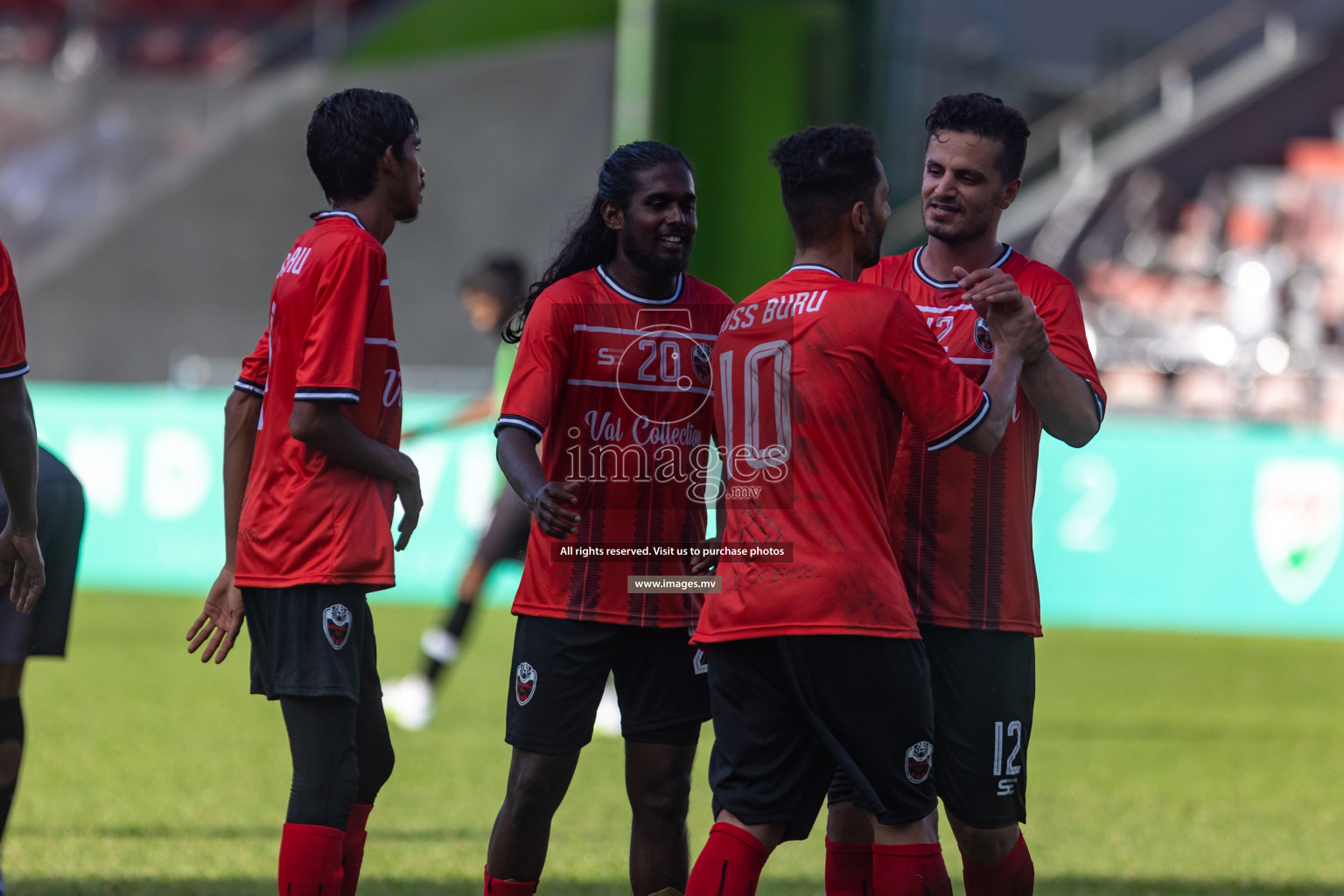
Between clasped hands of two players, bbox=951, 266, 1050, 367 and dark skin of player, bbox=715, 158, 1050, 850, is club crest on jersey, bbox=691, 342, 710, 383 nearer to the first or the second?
dark skin of player, bbox=715, 158, 1050, 850

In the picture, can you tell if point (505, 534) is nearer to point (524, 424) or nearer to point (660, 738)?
point (660, 738)

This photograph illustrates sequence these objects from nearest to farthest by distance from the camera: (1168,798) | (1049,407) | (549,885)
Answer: (1049,407) < (549,885) < (1168,798)

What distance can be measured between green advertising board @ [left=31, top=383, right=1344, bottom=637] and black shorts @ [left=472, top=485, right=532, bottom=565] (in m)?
3.53

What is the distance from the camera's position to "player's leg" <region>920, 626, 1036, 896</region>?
3.81 meters

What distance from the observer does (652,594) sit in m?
3.99

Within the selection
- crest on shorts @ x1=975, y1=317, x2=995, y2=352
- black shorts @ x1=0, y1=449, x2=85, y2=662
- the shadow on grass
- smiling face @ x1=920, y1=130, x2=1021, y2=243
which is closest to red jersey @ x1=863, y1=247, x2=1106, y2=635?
crest on shorts @ x1=975, y1=317, x2=995, y2=352

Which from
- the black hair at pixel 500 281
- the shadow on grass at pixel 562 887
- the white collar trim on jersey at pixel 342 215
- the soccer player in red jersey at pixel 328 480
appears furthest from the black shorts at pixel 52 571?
the black hair at pixel 500 281

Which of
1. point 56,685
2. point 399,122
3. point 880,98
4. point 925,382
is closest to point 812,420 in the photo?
point 925,382

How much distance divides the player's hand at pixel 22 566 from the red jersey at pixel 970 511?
223cm

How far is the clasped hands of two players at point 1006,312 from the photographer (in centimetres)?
346

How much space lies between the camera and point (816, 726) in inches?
137

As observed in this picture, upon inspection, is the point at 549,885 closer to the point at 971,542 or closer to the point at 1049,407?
the point at 971,542

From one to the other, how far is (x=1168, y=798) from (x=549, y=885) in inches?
123

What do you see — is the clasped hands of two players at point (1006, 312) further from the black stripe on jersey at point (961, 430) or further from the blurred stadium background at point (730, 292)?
the blurred stadium background at point (730, 292)
